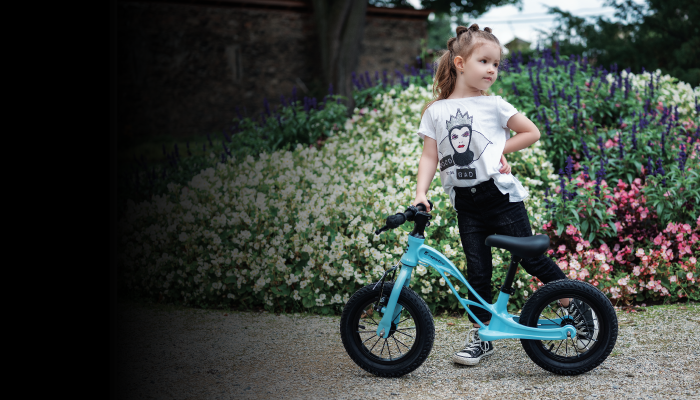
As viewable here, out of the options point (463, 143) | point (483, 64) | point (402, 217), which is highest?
point (483, 64)

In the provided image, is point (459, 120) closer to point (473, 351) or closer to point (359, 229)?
point (473, 351)

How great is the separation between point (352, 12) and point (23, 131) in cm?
1076

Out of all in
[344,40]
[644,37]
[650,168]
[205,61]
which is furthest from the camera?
[205,61]

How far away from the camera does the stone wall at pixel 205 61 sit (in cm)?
1271

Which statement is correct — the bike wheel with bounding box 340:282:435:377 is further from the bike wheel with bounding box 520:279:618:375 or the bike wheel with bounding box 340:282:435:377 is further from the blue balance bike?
the bike wheel with bounding box 520:279:618:375

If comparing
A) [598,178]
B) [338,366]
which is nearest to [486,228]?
[338,366]

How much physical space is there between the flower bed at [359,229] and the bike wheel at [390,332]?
87 cm

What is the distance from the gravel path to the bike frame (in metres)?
0.20

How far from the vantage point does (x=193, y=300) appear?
3.96 m

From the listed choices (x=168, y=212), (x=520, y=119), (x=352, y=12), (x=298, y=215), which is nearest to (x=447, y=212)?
(x=298, y=215)

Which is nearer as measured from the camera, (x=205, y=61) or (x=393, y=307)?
(x=393, y=307)

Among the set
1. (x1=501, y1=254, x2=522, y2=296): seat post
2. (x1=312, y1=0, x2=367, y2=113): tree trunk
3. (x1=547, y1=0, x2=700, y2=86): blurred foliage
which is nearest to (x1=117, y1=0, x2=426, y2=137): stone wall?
(x1=312, y1=0, x2=367, y2=113): tree trunk

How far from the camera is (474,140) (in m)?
2.54

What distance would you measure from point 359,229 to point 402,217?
1.49 metres
